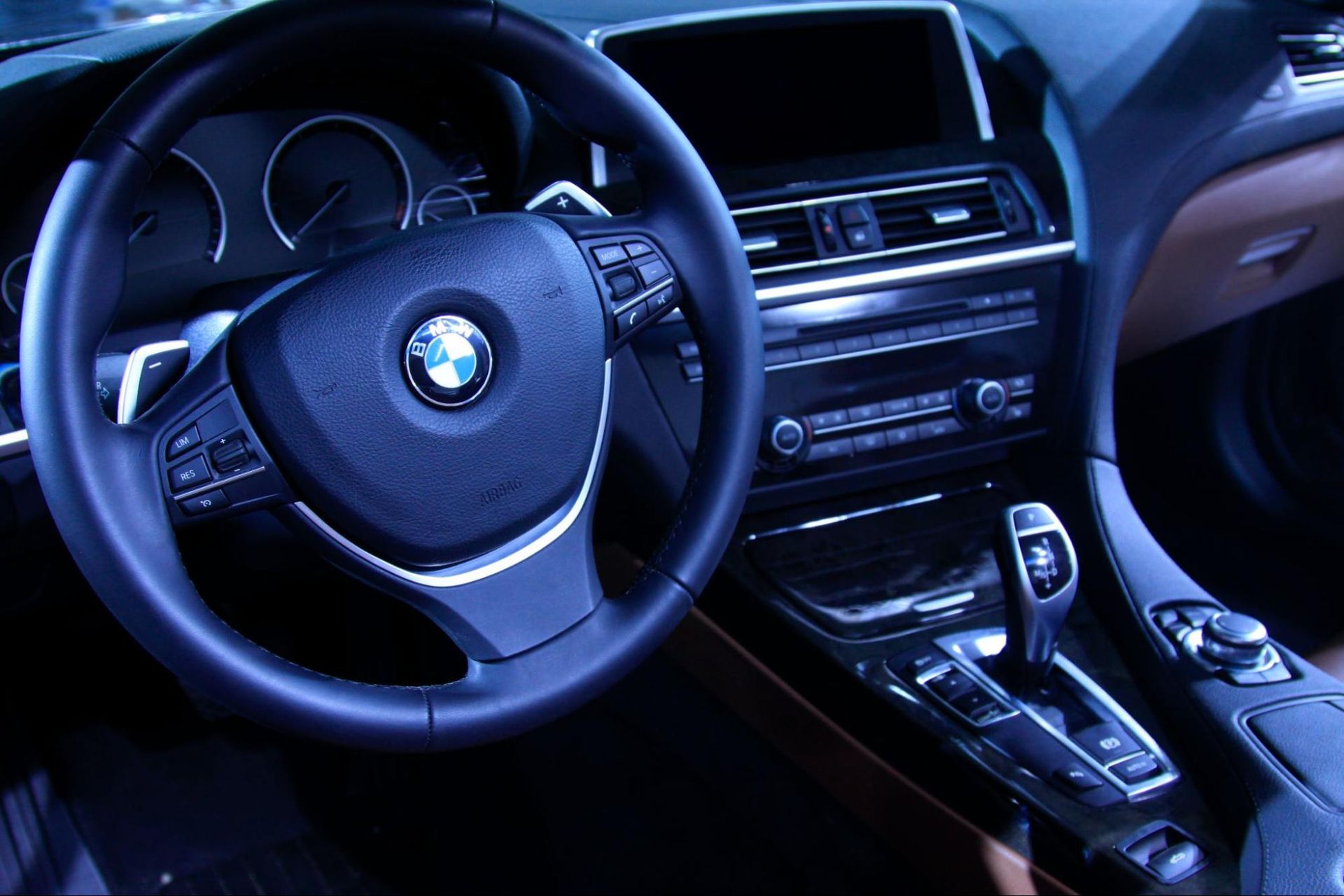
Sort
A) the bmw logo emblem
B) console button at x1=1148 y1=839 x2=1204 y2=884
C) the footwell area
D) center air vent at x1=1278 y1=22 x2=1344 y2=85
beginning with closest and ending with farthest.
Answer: the bmw logo emblem, console button at x1=1148 y1=839 x2=1204 y2=884, the footwell area, center air vent at x1=1278 y1=22 x2=1344 y2=85

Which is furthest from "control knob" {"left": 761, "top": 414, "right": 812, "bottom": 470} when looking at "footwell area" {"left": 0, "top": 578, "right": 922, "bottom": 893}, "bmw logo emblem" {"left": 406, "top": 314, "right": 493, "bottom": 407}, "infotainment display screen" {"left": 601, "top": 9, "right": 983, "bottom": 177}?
"bmw logo emblem" {"left": 406, "top": 314, "right": 493, "bottom": 407}

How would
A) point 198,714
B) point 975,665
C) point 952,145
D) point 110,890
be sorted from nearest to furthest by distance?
point 975,665, point 952,145, point 110,890, point 198,714

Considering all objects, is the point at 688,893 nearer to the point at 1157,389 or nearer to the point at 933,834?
the point at 933,834

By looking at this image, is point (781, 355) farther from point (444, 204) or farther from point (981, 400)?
point (444, 204)

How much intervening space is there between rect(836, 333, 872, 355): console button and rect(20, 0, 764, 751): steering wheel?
0.46m

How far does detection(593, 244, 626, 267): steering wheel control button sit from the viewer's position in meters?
1.04

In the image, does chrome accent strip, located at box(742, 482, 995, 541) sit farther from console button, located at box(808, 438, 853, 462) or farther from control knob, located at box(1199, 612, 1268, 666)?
control knob, located at box(1199, 612, 1268, 666)

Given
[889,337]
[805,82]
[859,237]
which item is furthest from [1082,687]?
[805,82]

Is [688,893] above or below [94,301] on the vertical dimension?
below

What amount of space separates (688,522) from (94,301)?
0.49 meters

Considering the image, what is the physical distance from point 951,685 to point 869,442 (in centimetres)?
34

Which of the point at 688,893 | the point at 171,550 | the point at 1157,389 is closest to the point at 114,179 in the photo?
the point at 171,550

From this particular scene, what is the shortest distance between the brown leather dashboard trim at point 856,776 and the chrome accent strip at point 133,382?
34.5 inches

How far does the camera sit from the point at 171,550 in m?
0.83
